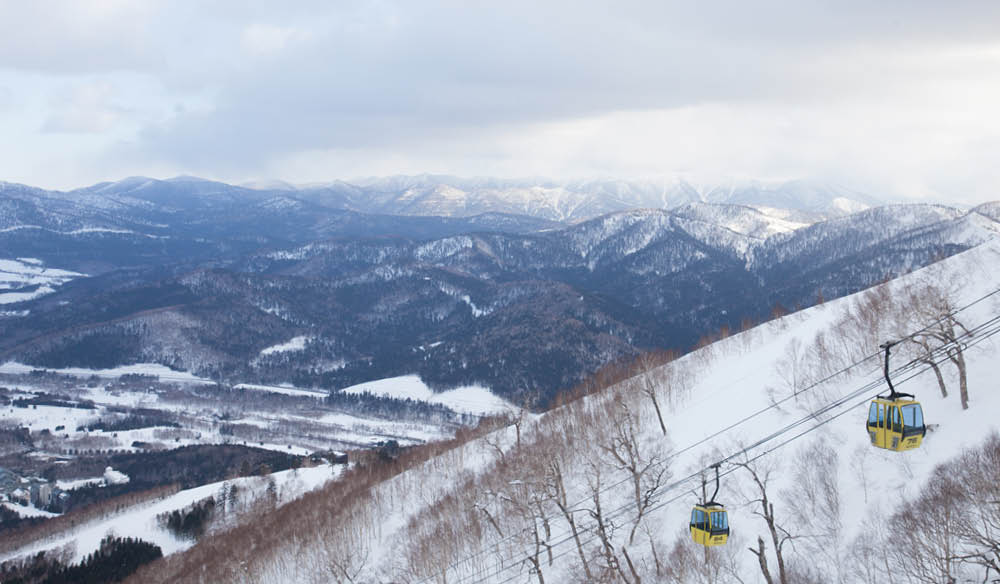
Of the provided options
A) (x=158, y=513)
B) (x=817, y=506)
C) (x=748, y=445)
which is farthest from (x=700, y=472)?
(x=158, y=513)

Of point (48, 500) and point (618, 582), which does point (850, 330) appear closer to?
point (618, 582)

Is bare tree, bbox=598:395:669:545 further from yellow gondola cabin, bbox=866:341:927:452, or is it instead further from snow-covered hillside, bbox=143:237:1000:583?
yellow gondola cabin, bbox=866:341:927:452

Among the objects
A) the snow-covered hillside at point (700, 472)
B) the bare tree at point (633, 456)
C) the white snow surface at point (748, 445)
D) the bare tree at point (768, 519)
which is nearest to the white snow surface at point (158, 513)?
the snow-covered hillside at point (700, 472)

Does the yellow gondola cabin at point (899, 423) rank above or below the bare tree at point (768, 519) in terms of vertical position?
above

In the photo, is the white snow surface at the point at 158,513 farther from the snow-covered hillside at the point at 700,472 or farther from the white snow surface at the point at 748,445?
the white snow surface at the point at 748,445

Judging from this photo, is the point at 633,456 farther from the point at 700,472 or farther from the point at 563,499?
the point at 700,472

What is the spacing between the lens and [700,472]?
48.8 m

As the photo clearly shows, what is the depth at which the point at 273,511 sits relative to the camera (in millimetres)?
104250

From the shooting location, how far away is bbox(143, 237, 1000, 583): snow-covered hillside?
4238 cm

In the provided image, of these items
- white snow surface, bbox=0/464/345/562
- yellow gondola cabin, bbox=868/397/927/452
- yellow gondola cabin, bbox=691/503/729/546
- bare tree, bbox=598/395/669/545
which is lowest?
white snow surface, bbox=0/464/345/562

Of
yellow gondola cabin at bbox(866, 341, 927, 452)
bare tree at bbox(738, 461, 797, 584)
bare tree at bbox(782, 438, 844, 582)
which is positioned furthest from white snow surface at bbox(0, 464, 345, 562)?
yellow gondola cabin at bbox(866, 341, 927, 452)

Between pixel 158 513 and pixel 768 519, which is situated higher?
pixel 768 519

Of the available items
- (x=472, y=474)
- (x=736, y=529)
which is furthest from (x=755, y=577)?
(x=472, y=474)

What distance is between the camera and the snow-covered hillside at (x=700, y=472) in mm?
42375
